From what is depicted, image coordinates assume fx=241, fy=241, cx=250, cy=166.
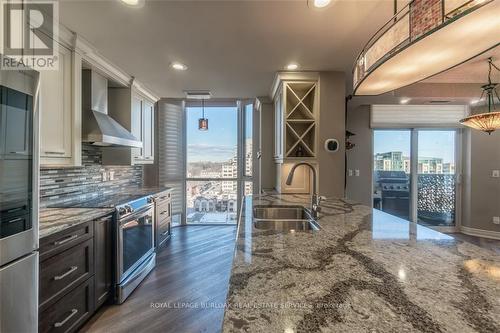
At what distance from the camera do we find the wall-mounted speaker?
2.99m

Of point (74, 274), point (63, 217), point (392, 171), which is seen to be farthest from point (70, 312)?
point (392, 171)

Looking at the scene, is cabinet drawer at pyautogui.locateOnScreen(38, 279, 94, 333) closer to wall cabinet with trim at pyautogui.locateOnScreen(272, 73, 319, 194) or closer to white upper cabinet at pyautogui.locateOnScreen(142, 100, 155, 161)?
white upper cabinet at pyautogui.locateOnScreen(142, 100, 155, 161)

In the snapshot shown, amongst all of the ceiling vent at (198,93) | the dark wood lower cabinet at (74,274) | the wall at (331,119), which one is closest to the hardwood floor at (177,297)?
Result: the dark wood lower cabinet at (74,274)

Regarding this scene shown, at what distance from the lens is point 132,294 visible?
2.46m

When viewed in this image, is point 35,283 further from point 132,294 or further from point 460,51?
point 460,51

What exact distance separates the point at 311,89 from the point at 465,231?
4.38m

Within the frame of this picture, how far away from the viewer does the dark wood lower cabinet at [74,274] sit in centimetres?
155

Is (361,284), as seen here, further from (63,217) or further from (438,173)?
(438,173)

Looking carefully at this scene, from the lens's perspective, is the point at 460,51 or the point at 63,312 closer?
the point at 460,51

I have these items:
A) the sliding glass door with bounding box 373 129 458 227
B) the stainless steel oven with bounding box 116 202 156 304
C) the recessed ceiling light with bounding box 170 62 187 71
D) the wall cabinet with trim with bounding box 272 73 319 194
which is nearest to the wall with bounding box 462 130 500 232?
the sliding glass door with bounding box 373 129 458 227

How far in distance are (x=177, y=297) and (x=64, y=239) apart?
1221 mm

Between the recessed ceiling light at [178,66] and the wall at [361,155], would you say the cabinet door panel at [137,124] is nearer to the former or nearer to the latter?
the recessed ceiling light at [178,66]

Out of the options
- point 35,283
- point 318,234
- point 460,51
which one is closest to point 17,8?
point 35,283

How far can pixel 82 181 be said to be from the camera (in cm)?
280
